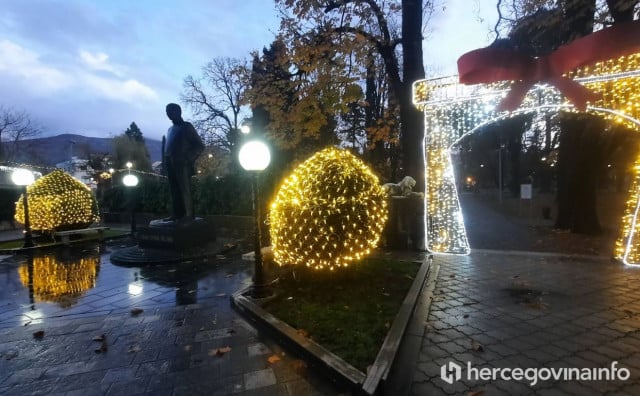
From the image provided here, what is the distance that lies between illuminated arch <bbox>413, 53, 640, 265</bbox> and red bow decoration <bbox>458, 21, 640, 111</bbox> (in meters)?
4.60

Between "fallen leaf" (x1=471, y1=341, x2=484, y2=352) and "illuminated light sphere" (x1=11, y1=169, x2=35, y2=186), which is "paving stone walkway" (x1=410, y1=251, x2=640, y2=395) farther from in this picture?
"illuminated light sphere" (x1=11, y1=169, x2=35, y2=186)

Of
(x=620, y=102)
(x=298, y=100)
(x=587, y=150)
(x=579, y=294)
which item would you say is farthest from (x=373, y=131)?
(x=579, y=294)

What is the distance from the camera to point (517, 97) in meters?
1.98

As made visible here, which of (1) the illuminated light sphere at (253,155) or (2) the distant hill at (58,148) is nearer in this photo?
(1) the illuminated light sphere at (253,155)

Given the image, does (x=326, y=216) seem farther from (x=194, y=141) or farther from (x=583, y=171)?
(x=583, y=171)

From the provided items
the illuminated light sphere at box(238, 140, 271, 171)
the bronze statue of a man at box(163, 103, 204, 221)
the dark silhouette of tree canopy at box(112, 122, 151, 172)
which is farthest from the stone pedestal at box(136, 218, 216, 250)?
the dark silhouette of tree canopy at box(112, 122, 151, 172)

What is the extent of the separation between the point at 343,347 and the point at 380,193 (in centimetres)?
309

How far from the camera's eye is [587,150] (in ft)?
38.3

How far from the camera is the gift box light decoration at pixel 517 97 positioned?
1820 mm

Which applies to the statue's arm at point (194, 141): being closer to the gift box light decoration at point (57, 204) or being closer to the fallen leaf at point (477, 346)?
the gift box light decoration at point (57, 204)

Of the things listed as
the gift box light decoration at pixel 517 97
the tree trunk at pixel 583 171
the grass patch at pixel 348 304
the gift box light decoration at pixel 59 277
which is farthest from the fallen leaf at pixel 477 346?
the tree trunk at pixel 583 171

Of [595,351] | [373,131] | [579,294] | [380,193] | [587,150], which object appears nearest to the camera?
[595,351]

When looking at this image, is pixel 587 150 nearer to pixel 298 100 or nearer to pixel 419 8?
pixel 419 8

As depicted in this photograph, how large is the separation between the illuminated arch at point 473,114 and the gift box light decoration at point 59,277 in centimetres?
815
